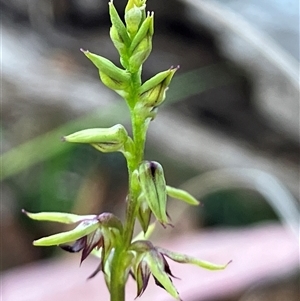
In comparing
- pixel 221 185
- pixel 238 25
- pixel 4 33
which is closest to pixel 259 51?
pixel 238 25

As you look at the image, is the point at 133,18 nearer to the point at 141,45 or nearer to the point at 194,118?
the point at 141,45

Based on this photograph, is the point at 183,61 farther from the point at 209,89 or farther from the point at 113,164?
Answer: the point at 113,164

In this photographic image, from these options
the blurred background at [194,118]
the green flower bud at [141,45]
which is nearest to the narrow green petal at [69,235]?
the green flower bud at [141,45]

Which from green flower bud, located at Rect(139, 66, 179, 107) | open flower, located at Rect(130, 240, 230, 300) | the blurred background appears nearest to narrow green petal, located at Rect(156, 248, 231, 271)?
open flower, located at Rect(130, 240, 230, 300)

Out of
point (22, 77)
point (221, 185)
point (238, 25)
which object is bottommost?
point (221, 185)

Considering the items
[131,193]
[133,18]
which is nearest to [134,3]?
[133,18]

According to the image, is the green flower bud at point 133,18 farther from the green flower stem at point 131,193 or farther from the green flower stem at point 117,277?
the green flower stem at point 117,277
